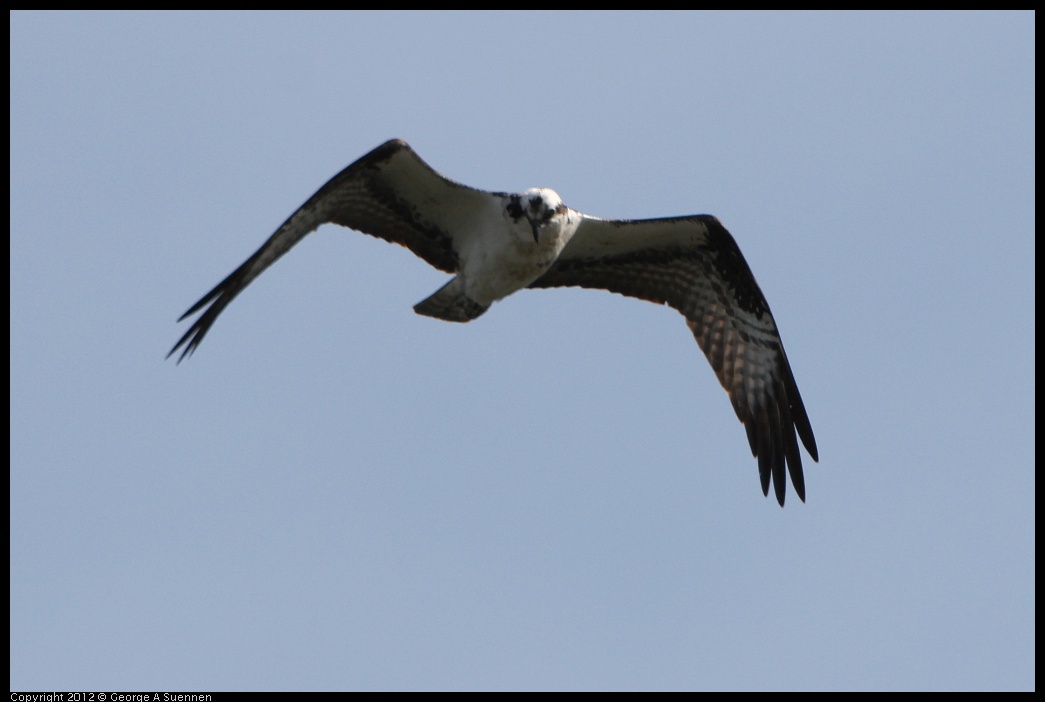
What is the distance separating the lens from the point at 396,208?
10.1 m

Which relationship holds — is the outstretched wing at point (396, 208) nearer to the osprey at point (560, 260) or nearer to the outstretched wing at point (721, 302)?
the osprey at point (560, 260)

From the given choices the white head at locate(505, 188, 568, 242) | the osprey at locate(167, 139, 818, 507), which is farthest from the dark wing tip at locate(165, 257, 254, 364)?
the white head at locate(505, 188, 568, 242)

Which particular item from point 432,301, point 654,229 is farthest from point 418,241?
point 654,229

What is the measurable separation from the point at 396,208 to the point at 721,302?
3007 mm

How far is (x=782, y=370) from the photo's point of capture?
11.1 m

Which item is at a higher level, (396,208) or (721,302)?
(396,208)

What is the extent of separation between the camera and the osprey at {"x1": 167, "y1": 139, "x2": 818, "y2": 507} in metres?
9.46

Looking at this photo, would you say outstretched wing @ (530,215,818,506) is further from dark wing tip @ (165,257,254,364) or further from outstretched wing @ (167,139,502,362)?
dark wing tip @ (165,257,254,364)

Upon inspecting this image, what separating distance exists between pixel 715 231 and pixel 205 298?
4348 mm

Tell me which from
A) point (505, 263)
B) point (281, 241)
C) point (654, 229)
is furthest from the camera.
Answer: point (654, 229)

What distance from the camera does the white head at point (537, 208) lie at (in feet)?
30.9

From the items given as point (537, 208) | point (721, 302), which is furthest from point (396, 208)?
point (721, 302)

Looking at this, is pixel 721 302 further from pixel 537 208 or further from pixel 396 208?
pixel 396 208
